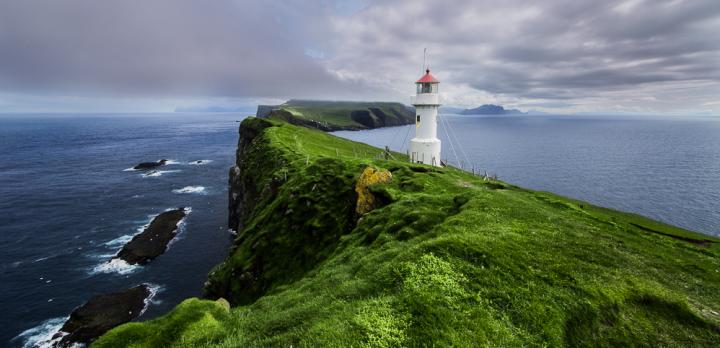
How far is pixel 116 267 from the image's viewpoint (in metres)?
52.2

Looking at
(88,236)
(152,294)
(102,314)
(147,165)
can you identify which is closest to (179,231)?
(88,236)

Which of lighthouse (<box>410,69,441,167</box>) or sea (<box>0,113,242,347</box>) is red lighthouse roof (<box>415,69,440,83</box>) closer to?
lighthouse (<box>410,69,441,167</box>)

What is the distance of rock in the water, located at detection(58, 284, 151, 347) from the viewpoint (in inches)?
1497

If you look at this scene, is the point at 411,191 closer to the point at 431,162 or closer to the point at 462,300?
the point at 462,300

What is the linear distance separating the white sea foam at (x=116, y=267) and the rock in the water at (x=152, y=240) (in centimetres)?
76

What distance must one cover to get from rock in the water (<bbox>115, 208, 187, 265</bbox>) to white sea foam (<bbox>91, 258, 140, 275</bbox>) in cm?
76

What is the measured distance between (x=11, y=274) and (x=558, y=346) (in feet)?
237

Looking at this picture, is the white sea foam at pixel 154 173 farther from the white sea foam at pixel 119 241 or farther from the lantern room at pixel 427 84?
the lantern room at pixel 427 84

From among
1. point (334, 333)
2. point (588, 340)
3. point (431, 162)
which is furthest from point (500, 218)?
point (431, 162)

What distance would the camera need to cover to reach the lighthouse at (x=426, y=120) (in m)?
47.9

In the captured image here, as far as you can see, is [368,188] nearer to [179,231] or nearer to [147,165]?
[179,231]

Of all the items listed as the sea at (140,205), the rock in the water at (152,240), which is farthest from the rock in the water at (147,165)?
the rock in the water at (152,240)

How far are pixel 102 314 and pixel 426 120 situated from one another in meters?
50.7

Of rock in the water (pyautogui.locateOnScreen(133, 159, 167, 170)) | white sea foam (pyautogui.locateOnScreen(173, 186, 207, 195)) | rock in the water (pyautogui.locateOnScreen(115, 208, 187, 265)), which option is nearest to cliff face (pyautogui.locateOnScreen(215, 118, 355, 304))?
rock in the water (pyautogui.locateOnScreen(115, 208, 187, 265))
